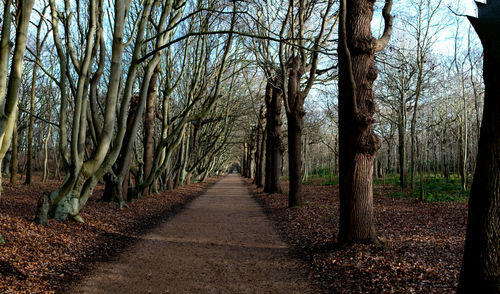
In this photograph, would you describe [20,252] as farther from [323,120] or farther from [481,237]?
[323,120]

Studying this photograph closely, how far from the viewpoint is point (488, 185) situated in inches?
109

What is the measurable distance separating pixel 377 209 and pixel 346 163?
693 cm

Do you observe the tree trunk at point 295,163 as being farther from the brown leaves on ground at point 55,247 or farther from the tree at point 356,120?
the tree at point 356,120

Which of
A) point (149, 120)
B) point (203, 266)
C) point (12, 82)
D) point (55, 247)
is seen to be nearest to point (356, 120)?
point (203, 266)

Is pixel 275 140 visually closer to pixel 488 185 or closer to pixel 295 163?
pixel 295 163

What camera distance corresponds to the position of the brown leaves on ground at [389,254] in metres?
4.30

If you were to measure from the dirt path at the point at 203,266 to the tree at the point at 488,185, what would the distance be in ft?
6.74

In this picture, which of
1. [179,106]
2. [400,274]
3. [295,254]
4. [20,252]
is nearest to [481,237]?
[400,274]

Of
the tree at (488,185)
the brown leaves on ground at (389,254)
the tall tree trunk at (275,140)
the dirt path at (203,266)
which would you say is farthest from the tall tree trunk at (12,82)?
the tall tree trunk at (275,140)

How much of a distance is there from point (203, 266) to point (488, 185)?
13.3 ft

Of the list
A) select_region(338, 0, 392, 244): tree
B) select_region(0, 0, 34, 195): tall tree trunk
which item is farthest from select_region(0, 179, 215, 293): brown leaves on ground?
select_region(338, 0, 392, 244): tree

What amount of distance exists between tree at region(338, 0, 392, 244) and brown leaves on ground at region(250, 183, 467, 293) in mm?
438

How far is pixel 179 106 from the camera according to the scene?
2420cm

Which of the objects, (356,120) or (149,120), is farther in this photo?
(149,120)
